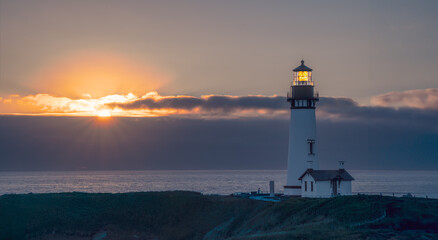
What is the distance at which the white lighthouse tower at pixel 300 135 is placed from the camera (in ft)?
206

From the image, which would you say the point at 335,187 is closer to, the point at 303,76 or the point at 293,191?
the point at 293,191

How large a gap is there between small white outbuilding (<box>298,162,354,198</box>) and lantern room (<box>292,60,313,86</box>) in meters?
10.3

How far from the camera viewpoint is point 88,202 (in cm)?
6294

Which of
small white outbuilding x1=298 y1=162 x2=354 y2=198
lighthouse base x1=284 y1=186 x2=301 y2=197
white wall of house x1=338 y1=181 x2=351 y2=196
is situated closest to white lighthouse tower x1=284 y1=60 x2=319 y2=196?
lighthouse base x1=284 y1=186 x2=301 y2=197

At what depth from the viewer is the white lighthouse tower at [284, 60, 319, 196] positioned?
62750 millimetres

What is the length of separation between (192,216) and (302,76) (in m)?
20.4

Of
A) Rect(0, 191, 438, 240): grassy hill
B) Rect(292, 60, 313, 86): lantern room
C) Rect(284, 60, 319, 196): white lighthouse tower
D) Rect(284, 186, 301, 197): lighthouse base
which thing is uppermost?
Rect(292, 60, 313, 86): lantern room

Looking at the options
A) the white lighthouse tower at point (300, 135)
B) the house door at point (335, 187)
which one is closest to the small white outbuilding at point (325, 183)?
the house door at point (335, 187)

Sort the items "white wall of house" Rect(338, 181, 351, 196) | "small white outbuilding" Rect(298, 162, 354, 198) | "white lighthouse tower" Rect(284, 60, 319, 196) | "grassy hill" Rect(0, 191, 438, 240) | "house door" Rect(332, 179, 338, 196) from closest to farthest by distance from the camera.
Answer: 1. "grassy hill" Rect(0, 191, 438, 240)
2. "small white outbuilding" Rect(298, 162, 354, 198)
3. "house door" Rect(332, 179, 338, 196)
4. "white wall of house" Rect(338, 181, 351, 196)
5. "white lighthouse tower" Rect(284, 60, 319, 196)

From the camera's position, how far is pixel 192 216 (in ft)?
196

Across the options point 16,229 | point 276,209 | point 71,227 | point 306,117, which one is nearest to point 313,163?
point 306,117

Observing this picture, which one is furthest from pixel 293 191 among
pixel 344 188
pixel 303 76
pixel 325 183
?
pixel 303 76

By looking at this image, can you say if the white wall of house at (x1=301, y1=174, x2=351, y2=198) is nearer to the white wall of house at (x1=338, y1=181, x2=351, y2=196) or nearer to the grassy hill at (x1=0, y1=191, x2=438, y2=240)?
the white wall of house at (x1=338, y1=181, x2=351, y2=196)

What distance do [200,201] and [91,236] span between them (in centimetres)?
1273
